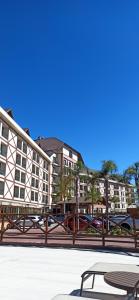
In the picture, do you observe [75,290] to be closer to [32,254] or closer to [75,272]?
[75,272]

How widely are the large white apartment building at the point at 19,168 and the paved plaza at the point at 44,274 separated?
1133 inches

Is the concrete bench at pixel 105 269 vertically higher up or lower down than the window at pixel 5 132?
lower down

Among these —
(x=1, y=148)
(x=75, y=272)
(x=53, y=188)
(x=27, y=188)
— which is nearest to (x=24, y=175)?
(x=27, y=188)

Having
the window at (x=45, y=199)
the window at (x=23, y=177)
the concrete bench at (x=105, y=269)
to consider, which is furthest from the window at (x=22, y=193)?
the concrete bench at (x=105, y=269)

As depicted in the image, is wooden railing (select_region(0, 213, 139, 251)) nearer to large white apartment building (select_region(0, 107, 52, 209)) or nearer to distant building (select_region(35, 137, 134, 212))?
large white apartment building (select_region(0, 107, 52, 209))

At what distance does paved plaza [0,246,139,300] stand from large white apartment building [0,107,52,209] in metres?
28.8

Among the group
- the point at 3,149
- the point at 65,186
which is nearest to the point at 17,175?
the point at 3,149

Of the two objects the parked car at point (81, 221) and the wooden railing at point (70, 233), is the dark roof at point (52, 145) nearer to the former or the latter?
the parked car at point (81, 221)

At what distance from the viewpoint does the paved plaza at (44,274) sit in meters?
4.91

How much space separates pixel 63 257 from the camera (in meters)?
8.70

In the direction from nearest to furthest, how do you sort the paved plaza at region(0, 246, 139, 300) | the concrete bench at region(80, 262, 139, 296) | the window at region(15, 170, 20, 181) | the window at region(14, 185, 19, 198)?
the concrete bench at region(80, 262, 139, 296) < the paved plaza at region(0, 246, 139, 300) < the window at region(14, 185, 19, 198) < the window at region(15, 170, 20, 181)

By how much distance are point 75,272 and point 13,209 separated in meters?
35.5

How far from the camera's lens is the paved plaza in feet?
16.1

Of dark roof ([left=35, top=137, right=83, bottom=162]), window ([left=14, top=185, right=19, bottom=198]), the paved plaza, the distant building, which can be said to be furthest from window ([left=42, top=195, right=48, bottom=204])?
the paved plaza
